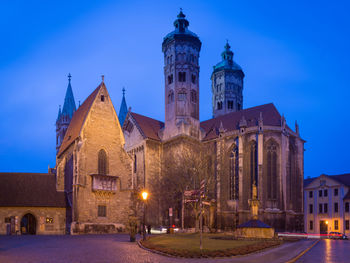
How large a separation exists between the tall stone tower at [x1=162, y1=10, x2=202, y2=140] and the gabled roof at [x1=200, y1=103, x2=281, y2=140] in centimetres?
272

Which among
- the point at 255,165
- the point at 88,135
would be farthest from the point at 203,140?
the point at 88,135

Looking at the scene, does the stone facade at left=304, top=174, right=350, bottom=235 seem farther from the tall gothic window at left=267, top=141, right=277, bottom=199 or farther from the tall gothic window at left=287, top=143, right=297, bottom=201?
the tall gothic window at left=267, top=141, right=277, bottom=199

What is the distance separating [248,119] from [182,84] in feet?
37.4

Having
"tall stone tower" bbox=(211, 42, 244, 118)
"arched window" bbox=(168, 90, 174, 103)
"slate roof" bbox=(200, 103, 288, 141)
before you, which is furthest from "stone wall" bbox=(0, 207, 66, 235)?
"tall stone tower" bbox=(211, 42, 244, 118)

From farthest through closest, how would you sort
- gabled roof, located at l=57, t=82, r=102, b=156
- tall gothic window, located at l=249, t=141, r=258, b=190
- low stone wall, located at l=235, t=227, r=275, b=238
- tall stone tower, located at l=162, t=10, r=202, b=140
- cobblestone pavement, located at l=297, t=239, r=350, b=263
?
tall stone tower, located at l=162, t=10, r=202, b=140, tall gothic window, located at l=249, t=141, r=258, b=190, gabled roof, located at l=57, t=82, r=102, b=156, low stone wall, located at l=235, t=227, r=275, b=238, cobblestone pavement, located at l=297, t=239, r=350, b=263

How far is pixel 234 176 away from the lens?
5422 centimetres

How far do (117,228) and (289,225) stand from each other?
22.7m

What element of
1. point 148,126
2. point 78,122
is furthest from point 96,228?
point 148,126

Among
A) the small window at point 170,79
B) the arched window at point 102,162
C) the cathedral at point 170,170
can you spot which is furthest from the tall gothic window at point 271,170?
the arched window at point 102,162

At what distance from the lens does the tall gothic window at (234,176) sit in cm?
5341

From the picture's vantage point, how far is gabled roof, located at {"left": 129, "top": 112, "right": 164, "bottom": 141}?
58.2 m

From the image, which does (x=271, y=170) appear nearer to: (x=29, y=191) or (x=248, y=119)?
(x=248, y=119)

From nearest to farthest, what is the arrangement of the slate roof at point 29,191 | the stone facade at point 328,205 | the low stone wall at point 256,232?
1. the low stone wall at point 256,232
2. the slate roof at point 29,191
3. the stone facade at point 328,205

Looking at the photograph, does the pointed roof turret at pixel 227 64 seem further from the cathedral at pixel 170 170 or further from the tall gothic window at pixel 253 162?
the tall gothic window at pixel 253 162
